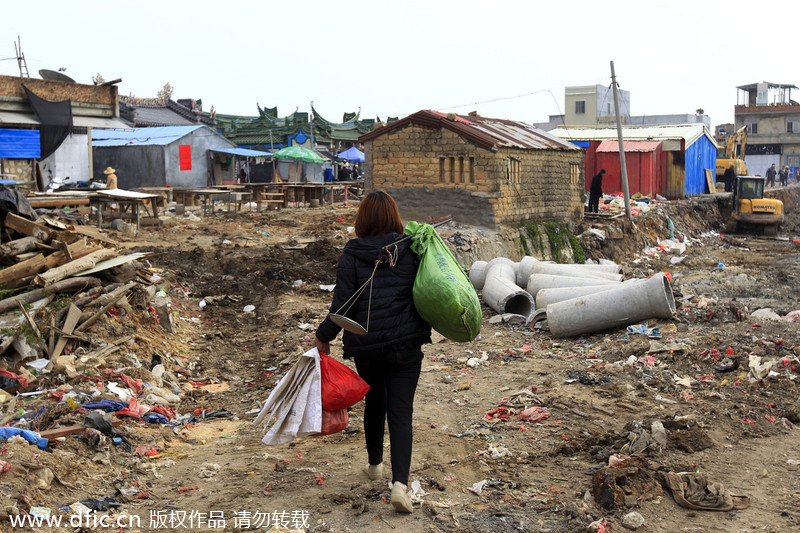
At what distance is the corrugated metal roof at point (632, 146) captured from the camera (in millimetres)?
30922

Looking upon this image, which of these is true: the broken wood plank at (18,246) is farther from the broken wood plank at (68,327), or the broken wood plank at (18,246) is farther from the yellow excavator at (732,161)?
the yellow excavator at (732,161)

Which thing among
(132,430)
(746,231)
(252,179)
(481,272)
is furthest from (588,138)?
(132,430)

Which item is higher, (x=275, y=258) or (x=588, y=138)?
(x=588, y=138)

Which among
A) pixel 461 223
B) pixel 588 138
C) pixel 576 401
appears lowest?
pixel 576 401

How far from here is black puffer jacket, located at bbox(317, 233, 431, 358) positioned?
3969 millimetres

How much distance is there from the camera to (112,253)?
8695 mm

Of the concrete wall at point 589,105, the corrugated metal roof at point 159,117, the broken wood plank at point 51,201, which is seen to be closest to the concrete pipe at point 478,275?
the broken wood plank at point 51,201

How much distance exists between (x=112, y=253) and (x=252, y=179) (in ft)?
84.5

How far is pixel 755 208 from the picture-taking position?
2811 centimetres

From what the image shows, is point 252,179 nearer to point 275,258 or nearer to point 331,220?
point 331,220

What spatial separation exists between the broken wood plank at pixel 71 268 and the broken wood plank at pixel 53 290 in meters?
0.07

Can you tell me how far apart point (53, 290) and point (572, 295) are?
6.40m

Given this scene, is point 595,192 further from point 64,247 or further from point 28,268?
point 28,268

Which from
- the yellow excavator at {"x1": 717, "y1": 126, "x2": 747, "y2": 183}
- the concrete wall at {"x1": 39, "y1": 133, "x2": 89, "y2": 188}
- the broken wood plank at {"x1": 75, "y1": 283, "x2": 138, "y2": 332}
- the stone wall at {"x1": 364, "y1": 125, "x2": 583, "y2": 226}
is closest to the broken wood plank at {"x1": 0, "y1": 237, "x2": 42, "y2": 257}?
the broken wood plank at {"x1": 75, "y1": 283, "x2": 138, "y2": 332}
